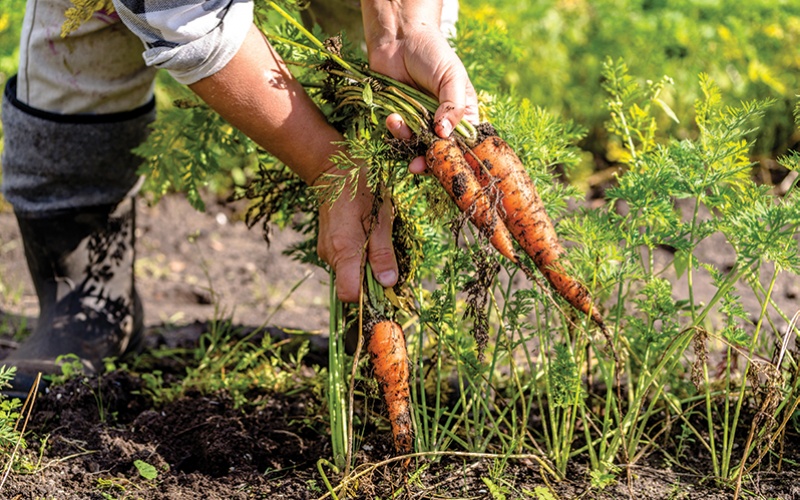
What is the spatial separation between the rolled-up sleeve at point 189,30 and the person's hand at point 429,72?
341 mm

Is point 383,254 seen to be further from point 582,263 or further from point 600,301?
point 600,301

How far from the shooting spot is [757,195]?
1748mm

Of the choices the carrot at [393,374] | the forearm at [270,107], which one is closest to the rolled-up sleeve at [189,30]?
the forearm at [270,107]

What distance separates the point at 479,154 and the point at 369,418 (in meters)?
0.77

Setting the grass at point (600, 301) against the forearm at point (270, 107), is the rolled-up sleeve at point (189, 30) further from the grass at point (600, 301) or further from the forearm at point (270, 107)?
the grass at point (600, 301)

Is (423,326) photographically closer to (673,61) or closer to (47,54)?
(47,54)

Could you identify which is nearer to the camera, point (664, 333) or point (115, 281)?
point (664, 333)

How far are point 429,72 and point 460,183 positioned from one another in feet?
0.88

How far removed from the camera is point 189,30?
5.70 feet

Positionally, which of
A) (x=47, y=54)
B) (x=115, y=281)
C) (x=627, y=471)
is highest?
(x=47, y=54)

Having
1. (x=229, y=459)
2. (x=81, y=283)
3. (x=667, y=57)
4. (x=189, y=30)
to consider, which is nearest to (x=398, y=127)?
(x=189, y=30)

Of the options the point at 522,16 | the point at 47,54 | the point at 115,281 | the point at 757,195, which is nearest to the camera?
the point at 757,195

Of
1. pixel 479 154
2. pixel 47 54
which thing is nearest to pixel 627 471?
pixel 479 154

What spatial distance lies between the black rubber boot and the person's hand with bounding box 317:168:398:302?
0.99 m
